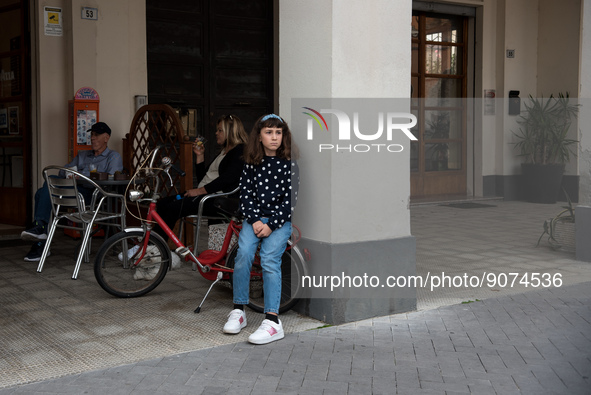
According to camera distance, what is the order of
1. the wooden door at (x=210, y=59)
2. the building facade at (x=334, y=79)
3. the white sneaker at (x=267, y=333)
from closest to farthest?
the white sneaker at (x=267, y=333) → the building facade at (x=334, y=79) → the wooden door at (x=210, y=59)

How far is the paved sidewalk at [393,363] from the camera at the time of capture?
132 inches

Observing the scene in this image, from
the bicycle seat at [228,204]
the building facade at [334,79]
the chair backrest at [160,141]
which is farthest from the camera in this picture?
the chair backrest at [160,141]

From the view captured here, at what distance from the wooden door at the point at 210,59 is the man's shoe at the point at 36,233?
2.89m

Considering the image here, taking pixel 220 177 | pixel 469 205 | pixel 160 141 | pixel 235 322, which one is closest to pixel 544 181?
pixel 469 205

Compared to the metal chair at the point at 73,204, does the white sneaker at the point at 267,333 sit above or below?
below

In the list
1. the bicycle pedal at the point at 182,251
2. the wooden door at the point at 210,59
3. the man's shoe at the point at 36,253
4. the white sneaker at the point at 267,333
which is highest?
the wooden door at the point at 210,59

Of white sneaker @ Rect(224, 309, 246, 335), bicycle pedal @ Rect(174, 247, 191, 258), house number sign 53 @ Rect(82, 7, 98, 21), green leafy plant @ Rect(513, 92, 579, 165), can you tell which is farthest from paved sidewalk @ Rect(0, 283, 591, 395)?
green leafy plant @ Rect(513, 92, 579, 165)

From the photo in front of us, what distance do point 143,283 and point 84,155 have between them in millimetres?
2145

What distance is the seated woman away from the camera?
558 centimetres

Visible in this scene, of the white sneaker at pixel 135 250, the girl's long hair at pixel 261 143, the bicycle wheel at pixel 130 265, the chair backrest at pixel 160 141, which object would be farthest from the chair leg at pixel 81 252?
the girl's long hair at pixel 261 143

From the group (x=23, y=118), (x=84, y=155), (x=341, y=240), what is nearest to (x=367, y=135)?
(x=341, y=240)

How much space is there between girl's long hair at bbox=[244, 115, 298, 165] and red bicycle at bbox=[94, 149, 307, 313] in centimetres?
54

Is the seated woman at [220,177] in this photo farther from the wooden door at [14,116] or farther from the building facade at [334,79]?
the wooden door at [14,116]

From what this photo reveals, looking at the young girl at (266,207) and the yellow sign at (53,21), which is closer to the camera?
the young girl at (266,207)
